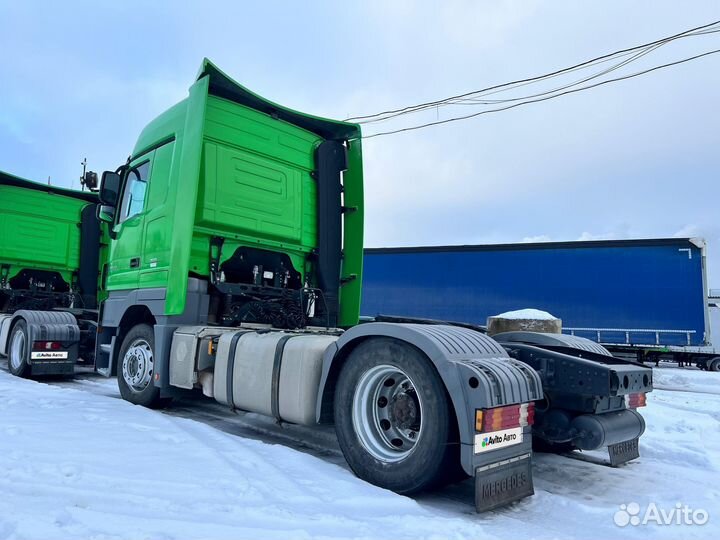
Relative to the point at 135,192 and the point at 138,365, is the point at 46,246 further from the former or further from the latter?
the point at 138,365

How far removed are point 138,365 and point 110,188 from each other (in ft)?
7.79

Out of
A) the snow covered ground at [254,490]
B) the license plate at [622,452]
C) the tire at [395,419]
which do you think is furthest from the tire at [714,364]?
the tire at [395,419]

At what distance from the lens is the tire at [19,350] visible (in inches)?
327

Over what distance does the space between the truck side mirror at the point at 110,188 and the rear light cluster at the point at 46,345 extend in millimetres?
2806

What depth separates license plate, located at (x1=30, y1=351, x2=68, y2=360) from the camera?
8148mm

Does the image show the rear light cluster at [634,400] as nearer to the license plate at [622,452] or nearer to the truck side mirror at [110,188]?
the license plate at [622,452]

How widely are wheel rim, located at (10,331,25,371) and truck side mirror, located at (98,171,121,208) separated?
3.27 meters

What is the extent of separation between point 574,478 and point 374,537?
214cm

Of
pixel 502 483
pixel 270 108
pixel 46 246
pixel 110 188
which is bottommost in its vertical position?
pixel 502 483

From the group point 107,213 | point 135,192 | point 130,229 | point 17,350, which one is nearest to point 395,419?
point 130,229

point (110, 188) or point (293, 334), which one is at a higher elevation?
point (110, 188)

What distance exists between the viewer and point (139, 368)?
6137 mm

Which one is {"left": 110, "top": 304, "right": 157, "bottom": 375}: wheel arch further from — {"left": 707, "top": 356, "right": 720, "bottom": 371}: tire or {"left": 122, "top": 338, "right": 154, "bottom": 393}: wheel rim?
{"left": 707, "top": 356, "right": 720, "bottom": 371}: tire
